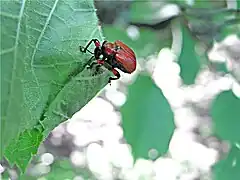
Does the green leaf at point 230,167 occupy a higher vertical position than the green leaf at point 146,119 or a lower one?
lower

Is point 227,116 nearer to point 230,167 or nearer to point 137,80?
point 230,167

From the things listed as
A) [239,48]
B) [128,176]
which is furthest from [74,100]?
[239,48]

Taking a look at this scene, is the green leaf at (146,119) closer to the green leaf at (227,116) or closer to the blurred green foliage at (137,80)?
the blurred green foliage at (137,80)

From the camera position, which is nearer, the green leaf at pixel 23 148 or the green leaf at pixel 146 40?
the green leaf at pixel 23 148

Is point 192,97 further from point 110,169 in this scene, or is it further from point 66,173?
point 66,173

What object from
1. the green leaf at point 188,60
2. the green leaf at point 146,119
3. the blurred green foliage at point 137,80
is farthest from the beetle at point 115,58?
the green leaf at point 188,60

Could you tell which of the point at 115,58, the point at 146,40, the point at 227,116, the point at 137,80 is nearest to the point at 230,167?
the point at 227,116
